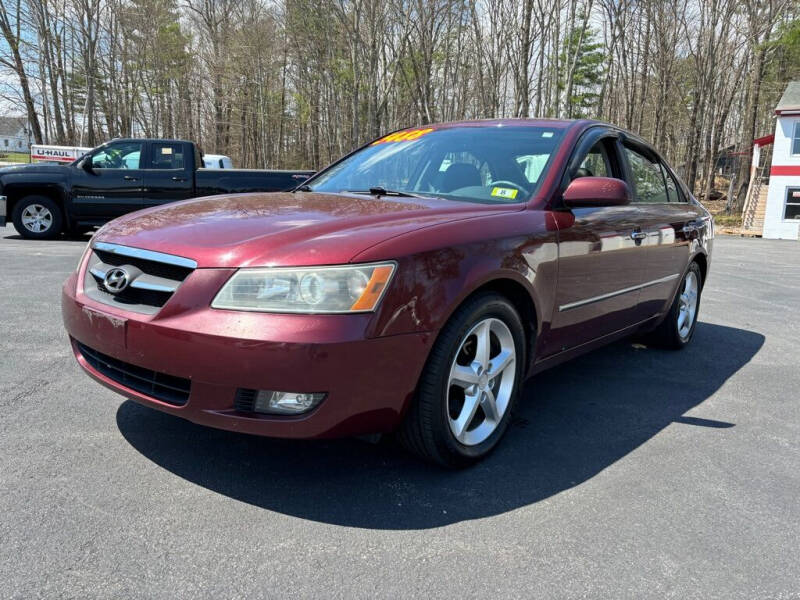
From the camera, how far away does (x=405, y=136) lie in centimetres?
413

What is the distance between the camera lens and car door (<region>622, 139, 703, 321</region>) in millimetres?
4117

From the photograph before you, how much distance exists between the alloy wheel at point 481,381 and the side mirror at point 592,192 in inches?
31.0

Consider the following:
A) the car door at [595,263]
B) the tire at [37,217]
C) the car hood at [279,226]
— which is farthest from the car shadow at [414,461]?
the tire at [37,217]

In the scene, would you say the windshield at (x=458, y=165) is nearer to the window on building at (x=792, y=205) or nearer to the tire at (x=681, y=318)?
the tire at (x=681, y=318)

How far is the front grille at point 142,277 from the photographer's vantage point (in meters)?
2.37

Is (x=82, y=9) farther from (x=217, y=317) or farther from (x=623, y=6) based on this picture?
(x=217, y=317)

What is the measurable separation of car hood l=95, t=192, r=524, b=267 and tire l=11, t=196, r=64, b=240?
9.50m

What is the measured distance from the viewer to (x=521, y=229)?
2912mm

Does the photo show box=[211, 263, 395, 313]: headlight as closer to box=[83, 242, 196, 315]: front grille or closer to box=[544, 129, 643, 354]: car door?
box=[83, 242, 196, 315]: front grille

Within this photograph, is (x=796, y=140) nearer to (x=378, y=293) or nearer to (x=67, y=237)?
(x=67, y=237)

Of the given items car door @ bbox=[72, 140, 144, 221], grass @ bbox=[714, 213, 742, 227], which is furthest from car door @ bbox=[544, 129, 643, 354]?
grass @ bbox=[714, 213, 742, 227]

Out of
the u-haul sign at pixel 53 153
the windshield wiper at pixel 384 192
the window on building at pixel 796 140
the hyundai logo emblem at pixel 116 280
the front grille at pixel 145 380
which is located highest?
the window on building at pixel 796 140

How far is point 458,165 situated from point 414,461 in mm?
1696

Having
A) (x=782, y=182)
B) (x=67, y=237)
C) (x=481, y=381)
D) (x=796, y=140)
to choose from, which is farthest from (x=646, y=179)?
(x=796, y=140)
